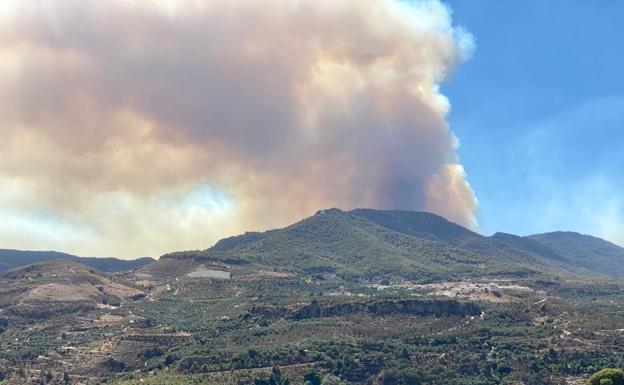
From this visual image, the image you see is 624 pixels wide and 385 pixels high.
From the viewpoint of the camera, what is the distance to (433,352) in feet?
651

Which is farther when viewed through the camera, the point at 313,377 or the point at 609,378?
the point at 313,377

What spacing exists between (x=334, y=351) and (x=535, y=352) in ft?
165

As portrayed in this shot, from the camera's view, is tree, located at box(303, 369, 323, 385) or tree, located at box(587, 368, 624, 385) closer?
tree, located at box(587, 368, 624, 385)

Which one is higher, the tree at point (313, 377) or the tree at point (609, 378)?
the tree at point (609, 378)

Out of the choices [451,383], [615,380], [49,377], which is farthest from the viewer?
[49,377]

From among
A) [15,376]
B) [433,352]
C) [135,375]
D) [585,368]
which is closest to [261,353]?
[135,375]

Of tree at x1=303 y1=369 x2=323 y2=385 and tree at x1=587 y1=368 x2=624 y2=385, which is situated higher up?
tree at x1=587 y1=368 x2=624 y2=385

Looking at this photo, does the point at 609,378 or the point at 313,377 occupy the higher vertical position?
the point at 609,378

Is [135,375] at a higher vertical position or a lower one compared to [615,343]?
lower

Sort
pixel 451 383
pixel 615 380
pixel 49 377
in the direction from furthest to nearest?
pixel 49 377 < pixel 451 383 < pixel 615 380

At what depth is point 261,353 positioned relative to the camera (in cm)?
19562

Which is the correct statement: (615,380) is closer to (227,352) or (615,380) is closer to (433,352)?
(433,352)

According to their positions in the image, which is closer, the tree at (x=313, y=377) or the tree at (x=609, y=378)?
the tree at (x=609, y=378)

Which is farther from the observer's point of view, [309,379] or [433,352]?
[433,352]
